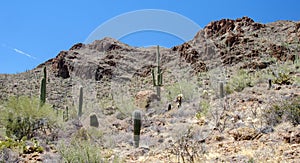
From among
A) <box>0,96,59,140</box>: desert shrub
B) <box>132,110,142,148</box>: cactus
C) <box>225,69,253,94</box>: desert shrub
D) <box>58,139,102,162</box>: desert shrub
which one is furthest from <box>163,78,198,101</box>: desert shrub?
<box>58,139,102,162</box>: desert shrub

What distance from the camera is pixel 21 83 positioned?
30.9 meters

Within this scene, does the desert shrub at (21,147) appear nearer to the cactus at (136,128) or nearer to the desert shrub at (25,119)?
the desert shrub at (25,119)

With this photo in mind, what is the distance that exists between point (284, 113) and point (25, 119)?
6.10m

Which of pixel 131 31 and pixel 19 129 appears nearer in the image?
pixel 19 129

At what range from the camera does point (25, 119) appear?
27.4 ft

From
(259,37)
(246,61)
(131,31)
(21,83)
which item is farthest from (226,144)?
(21,83)

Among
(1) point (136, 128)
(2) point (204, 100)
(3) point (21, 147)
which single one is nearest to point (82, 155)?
(3) point (21, 147)

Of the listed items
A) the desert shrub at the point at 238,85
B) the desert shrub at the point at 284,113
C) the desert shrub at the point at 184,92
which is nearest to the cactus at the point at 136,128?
the desert shrub at the point at 284,113

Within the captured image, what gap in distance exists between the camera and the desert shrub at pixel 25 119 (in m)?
8.14

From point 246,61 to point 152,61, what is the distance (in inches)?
454

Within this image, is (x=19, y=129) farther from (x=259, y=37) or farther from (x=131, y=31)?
(x=259, y=37)

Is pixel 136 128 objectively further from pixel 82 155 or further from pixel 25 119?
pixel 25 119

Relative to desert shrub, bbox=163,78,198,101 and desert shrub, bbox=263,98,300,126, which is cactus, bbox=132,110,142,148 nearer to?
desert shrub, bbox=263,98,300,126

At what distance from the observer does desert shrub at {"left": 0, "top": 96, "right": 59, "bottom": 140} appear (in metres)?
8.14
